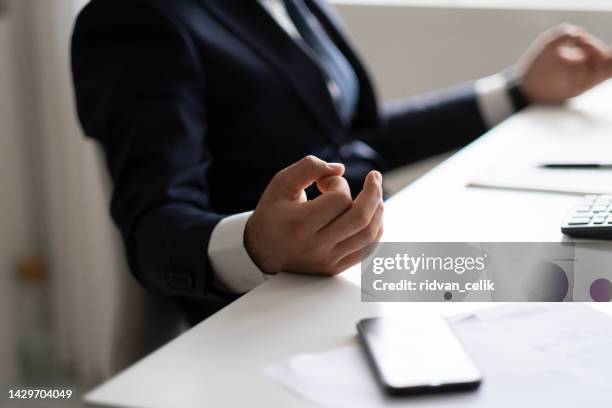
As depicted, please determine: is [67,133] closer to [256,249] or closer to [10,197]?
[10,197]

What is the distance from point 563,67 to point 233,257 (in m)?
0.73

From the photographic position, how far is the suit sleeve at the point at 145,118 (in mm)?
803

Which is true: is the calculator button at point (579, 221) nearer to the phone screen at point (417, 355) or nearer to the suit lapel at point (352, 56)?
the phone screen at point (417, 355)

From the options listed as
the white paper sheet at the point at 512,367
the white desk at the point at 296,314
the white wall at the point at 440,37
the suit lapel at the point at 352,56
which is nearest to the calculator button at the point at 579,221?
the white desk at the point at 296,314

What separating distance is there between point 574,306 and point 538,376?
127mm

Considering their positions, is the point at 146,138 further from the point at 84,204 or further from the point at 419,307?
the point at 84,204

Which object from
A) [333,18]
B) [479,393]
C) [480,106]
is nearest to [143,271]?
[479,393]

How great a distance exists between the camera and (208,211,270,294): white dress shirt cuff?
708mm

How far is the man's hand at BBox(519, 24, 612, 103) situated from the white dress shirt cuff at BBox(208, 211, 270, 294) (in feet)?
2.32

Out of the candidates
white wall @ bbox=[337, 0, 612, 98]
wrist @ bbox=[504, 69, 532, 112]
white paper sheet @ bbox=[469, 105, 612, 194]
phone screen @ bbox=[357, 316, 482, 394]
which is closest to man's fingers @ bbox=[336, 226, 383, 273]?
phone screen @ bbox=[357, 316, 482, 394]

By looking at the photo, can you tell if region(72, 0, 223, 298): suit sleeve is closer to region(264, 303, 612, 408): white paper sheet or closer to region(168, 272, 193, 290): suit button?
region(168, 272, 193, 290): suit button

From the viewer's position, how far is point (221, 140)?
96 centimetres

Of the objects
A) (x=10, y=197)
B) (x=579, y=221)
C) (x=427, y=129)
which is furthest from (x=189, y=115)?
(x=10, y=197)

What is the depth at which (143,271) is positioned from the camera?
82 centimetres
